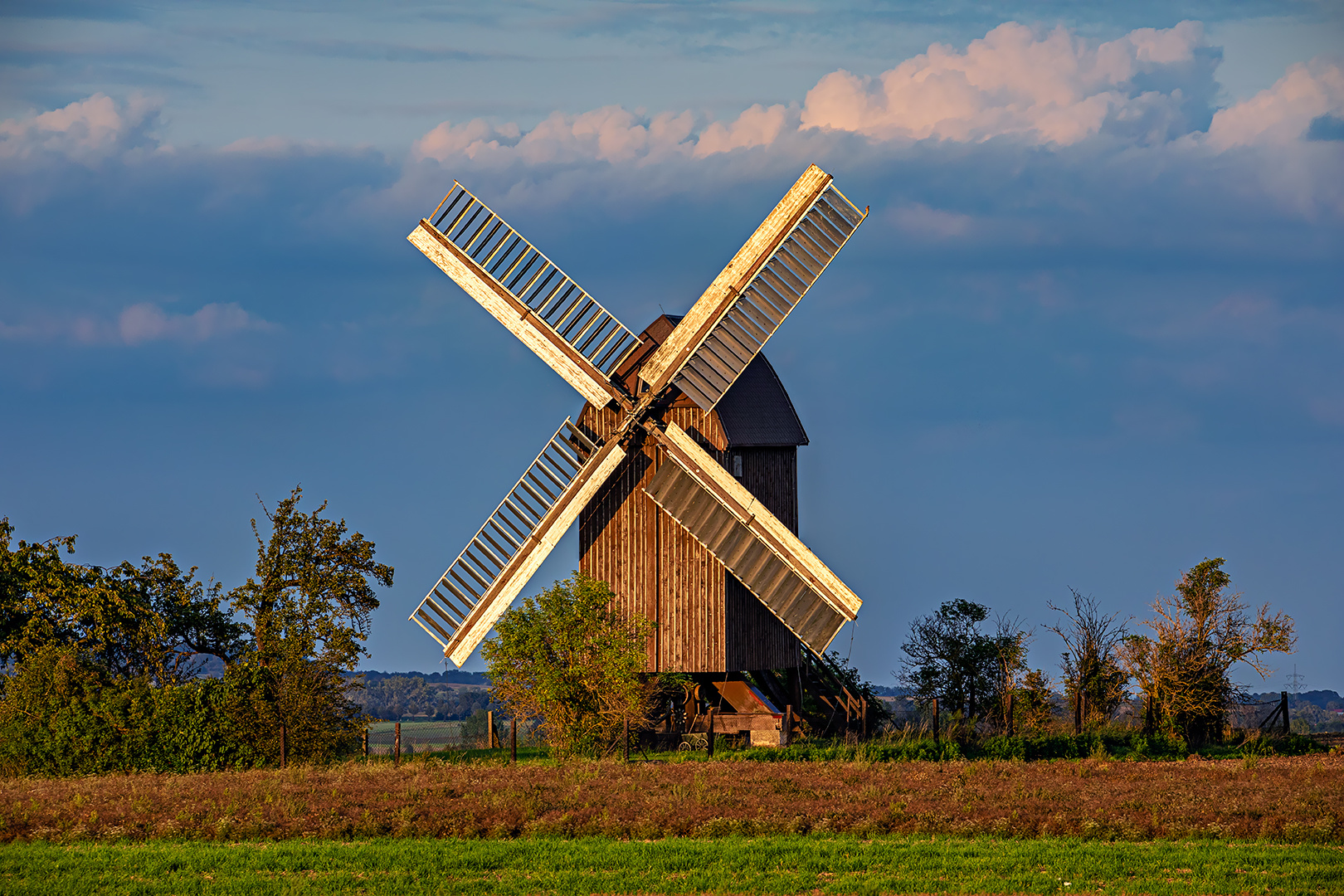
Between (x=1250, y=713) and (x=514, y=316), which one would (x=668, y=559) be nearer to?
(x=514, y=316)

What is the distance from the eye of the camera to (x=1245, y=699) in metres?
30.8

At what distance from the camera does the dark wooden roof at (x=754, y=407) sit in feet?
94.4

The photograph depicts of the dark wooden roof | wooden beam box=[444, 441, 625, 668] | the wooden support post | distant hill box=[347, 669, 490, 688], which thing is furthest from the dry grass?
distant hill box=[347, 669, 490, 688]

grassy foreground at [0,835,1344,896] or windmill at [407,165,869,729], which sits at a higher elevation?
windmill at [407,165,869,729]

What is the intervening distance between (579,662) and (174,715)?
7.68 metres

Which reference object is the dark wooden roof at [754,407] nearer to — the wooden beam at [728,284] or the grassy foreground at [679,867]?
the wooden beam at [728,284]

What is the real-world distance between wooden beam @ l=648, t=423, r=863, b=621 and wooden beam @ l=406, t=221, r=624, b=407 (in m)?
2.43

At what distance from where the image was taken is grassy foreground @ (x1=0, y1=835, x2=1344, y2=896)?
16266 millimetres

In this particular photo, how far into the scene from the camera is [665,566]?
2827cm

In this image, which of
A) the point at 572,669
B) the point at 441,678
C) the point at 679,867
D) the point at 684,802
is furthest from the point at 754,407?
the point at 441,678

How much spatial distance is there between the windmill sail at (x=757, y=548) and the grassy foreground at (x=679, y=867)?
27.3 feet

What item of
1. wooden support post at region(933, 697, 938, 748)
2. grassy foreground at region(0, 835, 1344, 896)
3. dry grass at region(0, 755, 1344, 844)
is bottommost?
grassy foreground at region(0, 835, 1344, 896)

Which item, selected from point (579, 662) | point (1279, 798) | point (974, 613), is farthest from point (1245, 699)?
point (579, 662)

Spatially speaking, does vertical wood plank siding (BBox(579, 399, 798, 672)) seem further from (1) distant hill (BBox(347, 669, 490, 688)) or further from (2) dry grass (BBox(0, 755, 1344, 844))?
(1) distant hill (BBox(347, 669, 490, 688))
